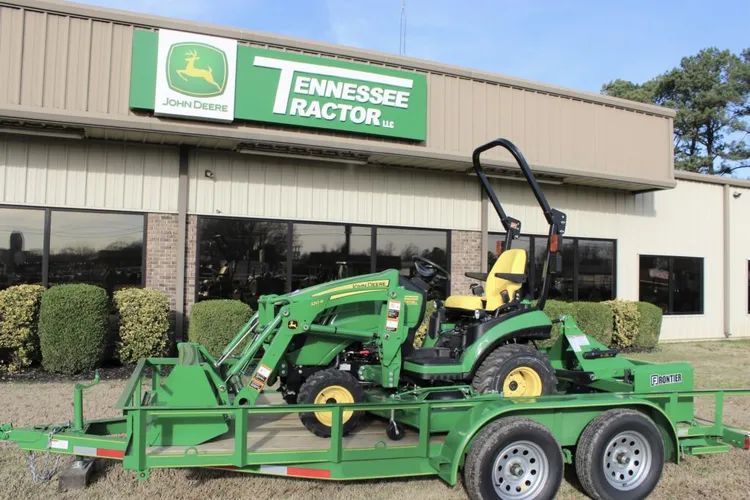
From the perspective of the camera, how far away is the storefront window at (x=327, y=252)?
10969 millimetres

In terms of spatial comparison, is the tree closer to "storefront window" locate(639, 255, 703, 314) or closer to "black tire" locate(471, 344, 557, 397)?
"storefront window" locate(639, 255, 703, 314)

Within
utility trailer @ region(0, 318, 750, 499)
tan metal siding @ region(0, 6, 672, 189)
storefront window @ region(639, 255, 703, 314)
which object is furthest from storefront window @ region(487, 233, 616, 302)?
utility trailer @ region(0, 318, 750, 499)

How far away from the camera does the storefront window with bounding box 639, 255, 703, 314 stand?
48.4ft

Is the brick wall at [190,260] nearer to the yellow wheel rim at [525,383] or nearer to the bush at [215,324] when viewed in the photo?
the bush at [215,324]

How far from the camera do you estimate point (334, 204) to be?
1131cm

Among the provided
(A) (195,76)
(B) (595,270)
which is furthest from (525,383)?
(B) (595,270)

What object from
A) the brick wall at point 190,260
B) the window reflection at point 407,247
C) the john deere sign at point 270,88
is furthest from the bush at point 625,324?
the brick wall at point 190,260

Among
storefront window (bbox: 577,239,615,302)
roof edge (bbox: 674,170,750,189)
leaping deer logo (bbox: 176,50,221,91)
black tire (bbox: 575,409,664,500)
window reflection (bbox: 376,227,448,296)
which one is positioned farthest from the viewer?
roof edge (bbox: 674,170,750,189)

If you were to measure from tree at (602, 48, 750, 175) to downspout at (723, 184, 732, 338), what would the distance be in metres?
26.6

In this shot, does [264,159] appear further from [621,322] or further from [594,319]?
[621,322]

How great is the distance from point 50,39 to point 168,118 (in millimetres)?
2033

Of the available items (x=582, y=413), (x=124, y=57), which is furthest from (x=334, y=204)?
(x=582, y=413)

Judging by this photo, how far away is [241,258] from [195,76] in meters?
3.15

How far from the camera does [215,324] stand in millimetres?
9406
